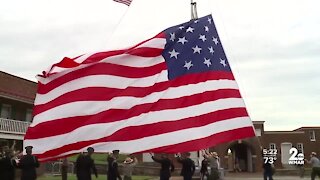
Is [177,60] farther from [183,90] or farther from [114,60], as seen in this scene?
[114,60]

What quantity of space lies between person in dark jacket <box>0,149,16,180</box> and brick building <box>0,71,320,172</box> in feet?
66.7

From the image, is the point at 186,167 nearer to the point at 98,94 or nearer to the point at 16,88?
the point at 98,94

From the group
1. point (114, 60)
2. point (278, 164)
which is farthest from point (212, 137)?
point (278, 164)

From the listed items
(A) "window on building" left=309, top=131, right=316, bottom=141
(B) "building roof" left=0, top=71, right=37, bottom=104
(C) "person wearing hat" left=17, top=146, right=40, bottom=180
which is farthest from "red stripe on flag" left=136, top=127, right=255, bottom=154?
(A) "window on building" left=309, top=131, right=316, bottom=141

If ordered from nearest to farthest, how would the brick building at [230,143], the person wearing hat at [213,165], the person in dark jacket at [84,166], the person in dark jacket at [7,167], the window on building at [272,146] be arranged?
the person in dark jacket at [7,167] → the person in dark jacket at [84,166] → the person wearing hat at [213,165] → the brick building at [230,143] → the window on building at [272,146]

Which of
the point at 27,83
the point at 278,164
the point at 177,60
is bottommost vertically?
the point at 278,164

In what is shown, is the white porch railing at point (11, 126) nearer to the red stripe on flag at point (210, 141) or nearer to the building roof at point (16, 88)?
the building roof at point (16, 88)

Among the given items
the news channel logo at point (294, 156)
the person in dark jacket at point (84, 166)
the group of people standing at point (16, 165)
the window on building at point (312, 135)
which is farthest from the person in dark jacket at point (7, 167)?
the window on building at point (312, 135)

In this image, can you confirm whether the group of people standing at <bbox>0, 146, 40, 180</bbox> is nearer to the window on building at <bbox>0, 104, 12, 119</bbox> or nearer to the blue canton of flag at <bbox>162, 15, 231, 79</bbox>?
the blue canton of flag at <bbox>162, 15, 231, 79</bbox>

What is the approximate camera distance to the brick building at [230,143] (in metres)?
33.3

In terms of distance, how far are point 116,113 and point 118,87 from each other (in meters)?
0.48

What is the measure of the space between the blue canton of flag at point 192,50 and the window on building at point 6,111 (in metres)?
26.9

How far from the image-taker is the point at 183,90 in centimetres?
890

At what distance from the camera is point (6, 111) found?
34188 mm
